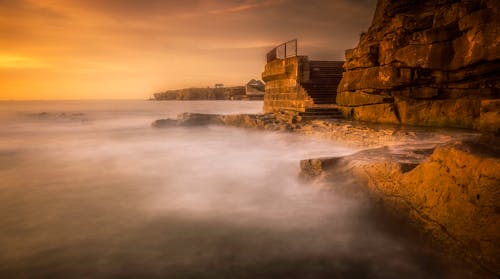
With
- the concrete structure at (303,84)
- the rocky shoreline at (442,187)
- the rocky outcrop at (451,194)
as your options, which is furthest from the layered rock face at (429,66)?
the rocky outcrop at (451,194)

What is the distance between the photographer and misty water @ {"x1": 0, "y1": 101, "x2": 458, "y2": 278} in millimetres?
3645

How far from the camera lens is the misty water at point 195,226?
3645 millimetres

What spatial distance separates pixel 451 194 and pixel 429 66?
5.82 metres

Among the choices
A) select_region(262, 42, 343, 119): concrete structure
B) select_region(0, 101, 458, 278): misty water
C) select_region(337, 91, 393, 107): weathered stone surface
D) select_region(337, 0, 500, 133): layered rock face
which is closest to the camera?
select_region(0, 101, 458, 278): misty water

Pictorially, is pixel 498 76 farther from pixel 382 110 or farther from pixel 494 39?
pixel 382 110

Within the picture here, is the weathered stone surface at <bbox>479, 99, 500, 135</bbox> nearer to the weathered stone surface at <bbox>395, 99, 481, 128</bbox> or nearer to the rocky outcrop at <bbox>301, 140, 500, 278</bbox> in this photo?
the weathered stone surface at <bbox>395, 99, 481, 128</bbox>

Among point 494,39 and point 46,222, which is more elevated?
point 494,39

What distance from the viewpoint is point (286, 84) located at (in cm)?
1462

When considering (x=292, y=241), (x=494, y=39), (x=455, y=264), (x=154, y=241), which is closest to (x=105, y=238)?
(x=154, y=241)

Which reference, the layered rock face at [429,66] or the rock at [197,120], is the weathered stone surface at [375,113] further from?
the rock at [197,120]

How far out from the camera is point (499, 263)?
2.87 meters

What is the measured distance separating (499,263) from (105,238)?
4778mm

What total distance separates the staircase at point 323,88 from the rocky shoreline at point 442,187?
18.5 ft

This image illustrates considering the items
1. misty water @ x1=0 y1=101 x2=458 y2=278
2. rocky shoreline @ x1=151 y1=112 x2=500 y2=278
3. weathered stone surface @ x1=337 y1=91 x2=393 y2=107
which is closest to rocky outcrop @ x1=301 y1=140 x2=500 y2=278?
rocky shoreline @ x1=151 y1=112 x2=500 y2=278
